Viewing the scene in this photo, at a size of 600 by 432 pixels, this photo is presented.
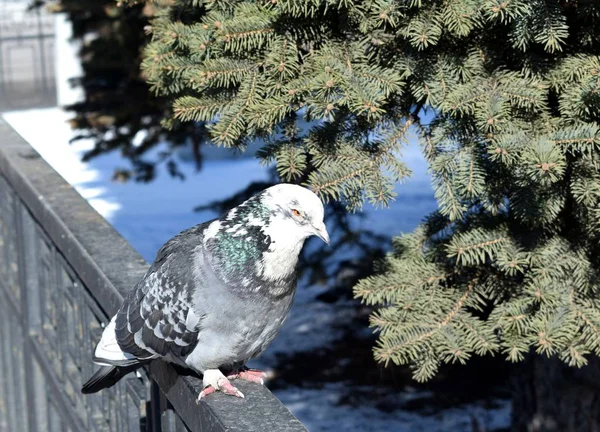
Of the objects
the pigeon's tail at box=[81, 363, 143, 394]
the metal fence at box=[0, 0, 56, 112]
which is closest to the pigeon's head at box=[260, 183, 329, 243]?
the pigeon's tail at box=[81, 363, 143, 394]

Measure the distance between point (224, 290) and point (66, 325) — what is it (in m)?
1.28

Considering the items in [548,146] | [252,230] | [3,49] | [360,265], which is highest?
[548,146]

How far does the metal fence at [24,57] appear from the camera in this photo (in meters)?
13.2

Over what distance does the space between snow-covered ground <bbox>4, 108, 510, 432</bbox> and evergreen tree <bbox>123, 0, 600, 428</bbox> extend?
0.97 metres

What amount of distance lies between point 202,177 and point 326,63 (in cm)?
620

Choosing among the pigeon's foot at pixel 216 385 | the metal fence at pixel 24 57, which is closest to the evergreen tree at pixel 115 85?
the pigeon's foot at pixel 216 385

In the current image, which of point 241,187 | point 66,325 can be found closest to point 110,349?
point 66,325

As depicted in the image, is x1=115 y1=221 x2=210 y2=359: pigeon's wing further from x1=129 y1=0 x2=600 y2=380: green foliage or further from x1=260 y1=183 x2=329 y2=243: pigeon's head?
x1=129 y1=0 x2=600 y2=380: green foliage

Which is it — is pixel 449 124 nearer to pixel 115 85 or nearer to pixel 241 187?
pixel 115 85

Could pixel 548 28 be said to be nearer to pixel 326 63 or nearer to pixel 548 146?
pixel 548 146

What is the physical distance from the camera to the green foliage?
7.57ft

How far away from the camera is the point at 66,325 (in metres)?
3.09

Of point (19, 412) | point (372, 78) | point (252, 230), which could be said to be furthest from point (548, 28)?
point (19, 412)

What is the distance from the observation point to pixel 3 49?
1706 cm
